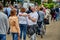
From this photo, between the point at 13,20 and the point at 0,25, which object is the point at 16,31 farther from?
A: the point at 0,25

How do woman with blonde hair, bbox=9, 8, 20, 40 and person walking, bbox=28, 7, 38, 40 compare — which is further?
person walking, bbox=28, 7, 38, 40

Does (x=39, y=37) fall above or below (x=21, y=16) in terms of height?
below

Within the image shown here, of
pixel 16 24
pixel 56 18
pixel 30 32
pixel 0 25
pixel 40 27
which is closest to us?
pixel 0 25

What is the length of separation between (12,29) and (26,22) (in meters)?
1.53

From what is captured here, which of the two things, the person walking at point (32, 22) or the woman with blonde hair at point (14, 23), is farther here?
the person walking at point (32, 22)

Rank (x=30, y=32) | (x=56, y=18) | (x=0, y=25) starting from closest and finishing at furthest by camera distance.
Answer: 1. (x=0, y=25)
2. (x=30, y=32)
3. (x=56, y=18)

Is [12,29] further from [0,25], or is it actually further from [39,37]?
[39,37]

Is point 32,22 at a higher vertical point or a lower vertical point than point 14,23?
lower

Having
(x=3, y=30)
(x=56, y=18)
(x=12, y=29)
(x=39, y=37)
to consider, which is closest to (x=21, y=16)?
(x=12, y=29)

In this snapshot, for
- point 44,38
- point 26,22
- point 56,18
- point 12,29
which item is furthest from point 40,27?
point 56,18

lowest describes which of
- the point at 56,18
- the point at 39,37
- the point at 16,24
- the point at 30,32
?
the point at 56,18

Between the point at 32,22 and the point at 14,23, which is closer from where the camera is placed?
the point at 14,23

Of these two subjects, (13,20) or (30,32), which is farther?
(30,32)

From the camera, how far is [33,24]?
11.9 meters
